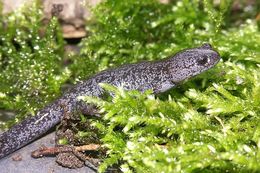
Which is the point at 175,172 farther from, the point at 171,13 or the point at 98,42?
the point at 171,13

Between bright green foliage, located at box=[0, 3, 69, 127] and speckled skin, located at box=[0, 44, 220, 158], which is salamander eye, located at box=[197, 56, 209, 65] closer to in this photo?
speckled skin, located at box=[0, 44, 220, 158]

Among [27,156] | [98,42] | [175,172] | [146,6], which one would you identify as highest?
[146,6]

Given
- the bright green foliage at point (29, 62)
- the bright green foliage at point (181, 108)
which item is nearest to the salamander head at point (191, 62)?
the bright green foliage at point (181, 108)

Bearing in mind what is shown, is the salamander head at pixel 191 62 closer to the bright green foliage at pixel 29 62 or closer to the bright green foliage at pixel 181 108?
the bright green foliage at pixel 181 108

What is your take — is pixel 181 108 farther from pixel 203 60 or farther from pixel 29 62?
pixel 29 62

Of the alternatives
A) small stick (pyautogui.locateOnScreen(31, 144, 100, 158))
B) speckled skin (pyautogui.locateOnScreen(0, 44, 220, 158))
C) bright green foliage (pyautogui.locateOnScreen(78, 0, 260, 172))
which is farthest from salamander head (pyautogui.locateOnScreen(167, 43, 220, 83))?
small stick (pyautogui.locateOnScreen(31, 144, 100, 158))

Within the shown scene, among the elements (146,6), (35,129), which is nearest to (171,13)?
(146,6)

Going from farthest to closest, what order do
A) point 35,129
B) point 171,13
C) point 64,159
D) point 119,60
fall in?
point 171,13, point 119,60, point 35,129, point 64,159
